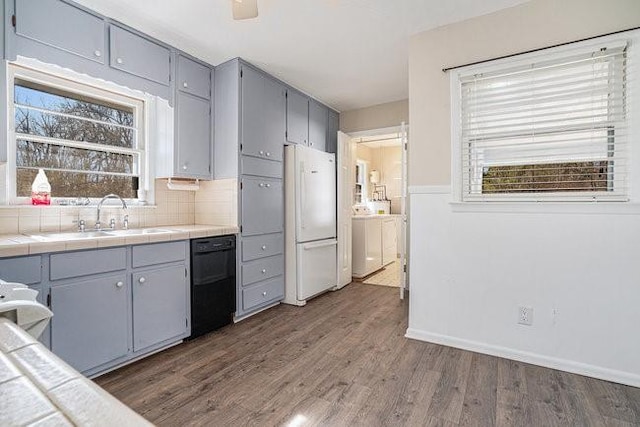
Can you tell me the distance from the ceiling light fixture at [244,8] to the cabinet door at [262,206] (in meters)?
1.57

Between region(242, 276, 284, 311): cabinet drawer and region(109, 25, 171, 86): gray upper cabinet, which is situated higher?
region(109, 25, 171, 86): gray upper cabinet

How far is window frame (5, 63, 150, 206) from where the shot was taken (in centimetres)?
207

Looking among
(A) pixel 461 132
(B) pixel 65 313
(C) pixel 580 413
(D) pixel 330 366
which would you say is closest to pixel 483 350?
(C) pixel 580 413

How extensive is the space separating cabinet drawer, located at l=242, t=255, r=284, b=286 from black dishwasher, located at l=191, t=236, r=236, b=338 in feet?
0.48

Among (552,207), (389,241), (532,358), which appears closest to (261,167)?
(552,207)

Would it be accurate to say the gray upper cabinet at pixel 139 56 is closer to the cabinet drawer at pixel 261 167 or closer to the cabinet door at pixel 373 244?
the cabinet drawer at pixel 261 167

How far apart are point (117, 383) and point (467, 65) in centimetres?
323

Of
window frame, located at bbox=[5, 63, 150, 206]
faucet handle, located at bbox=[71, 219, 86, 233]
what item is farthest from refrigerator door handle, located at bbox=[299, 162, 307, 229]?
faucet handle, located at bbox=[71, 219, 86, 233]

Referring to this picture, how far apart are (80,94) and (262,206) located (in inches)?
68.3

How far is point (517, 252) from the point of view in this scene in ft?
7.23

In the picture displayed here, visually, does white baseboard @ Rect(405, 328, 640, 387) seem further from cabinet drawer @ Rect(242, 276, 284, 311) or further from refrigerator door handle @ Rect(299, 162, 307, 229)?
refrigerator door handle @ Rect(299, 162, 307, 229)

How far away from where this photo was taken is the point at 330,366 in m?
2.12

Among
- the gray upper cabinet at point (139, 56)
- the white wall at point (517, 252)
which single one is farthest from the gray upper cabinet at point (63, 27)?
the white wall at point (517, 252)

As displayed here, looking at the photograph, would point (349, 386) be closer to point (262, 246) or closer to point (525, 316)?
point (525, 316)
